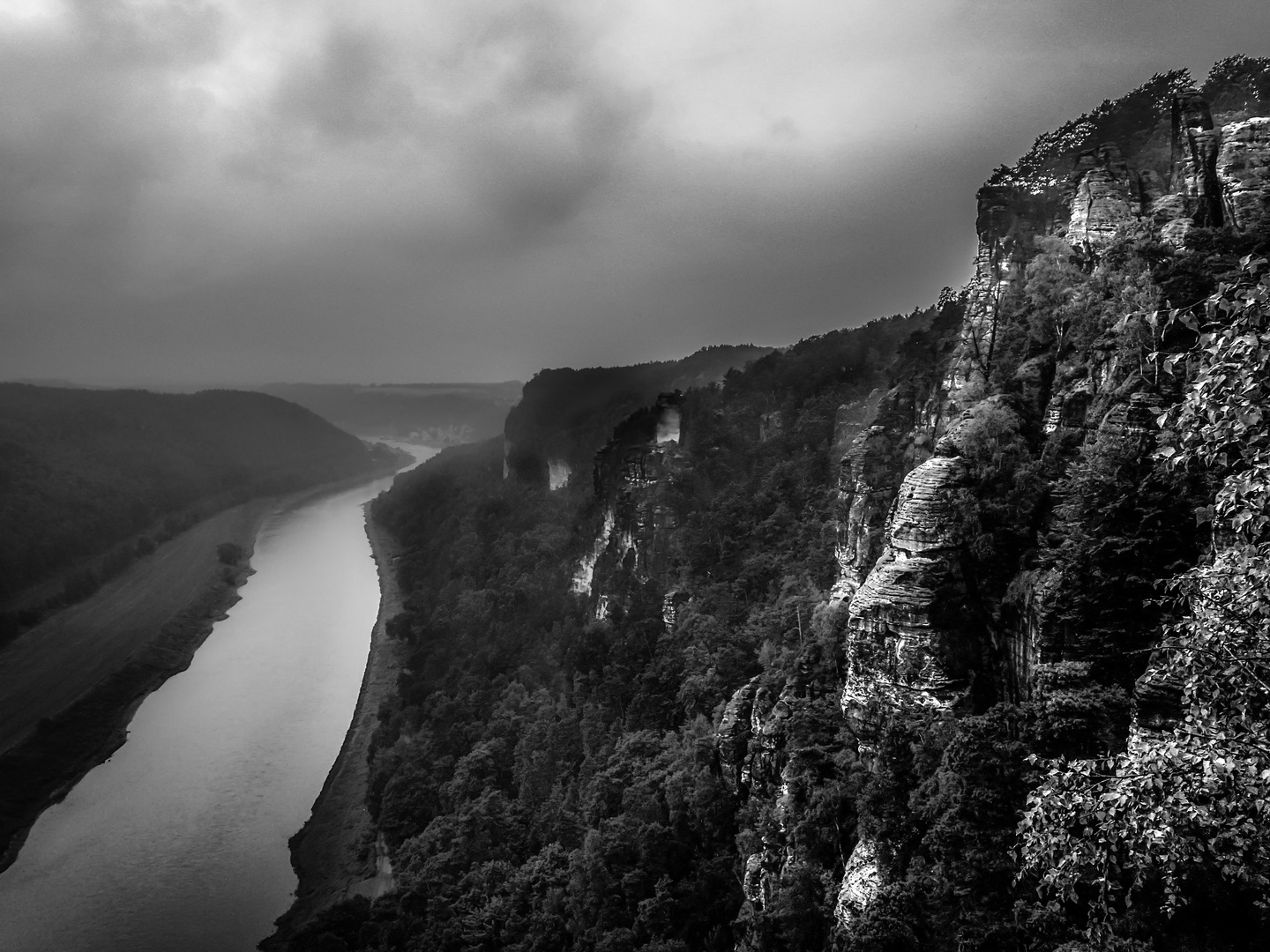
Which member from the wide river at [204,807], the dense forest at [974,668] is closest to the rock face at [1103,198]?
the dense forest at [974,668]

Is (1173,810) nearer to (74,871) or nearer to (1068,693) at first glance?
(1068,693)

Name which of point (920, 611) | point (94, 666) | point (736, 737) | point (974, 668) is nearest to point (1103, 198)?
point (920, 611)

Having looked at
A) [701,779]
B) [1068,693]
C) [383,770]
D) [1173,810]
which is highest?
[1173,810]

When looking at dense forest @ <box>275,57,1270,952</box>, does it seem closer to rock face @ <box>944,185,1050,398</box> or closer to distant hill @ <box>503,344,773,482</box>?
rock face @ <box>944,185,1050,398</box>

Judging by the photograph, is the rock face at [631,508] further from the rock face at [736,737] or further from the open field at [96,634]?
the open field at [96,634]

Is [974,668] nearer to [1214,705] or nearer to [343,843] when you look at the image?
[1214,705]

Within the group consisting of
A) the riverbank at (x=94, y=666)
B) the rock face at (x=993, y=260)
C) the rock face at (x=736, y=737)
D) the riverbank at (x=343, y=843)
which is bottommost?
the riverbank at (x=343, y=843)

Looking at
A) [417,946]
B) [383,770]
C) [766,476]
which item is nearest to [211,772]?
[383,770]
